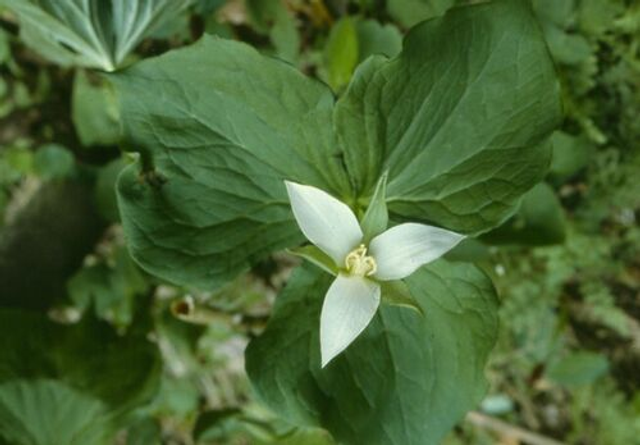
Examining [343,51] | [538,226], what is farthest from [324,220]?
[538,226]

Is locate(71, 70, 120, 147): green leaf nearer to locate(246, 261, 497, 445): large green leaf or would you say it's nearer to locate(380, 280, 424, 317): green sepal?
locate(246, 261, 497, 445): large green leaf

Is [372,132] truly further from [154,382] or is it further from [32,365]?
[32,365]

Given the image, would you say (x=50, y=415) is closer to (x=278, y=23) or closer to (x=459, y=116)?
(x=278, y=23)

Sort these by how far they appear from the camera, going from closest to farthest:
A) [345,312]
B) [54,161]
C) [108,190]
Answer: [345,312] → [108,190] → [54,161]

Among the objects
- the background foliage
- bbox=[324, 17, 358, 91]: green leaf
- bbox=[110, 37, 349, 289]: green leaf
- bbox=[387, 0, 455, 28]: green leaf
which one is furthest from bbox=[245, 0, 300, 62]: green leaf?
bbox=[110, 37, 349, 289]: green leaf

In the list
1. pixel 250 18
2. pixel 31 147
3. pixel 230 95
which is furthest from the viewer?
pixel 31 147

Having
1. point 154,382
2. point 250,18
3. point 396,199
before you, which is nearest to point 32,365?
point 154,382
